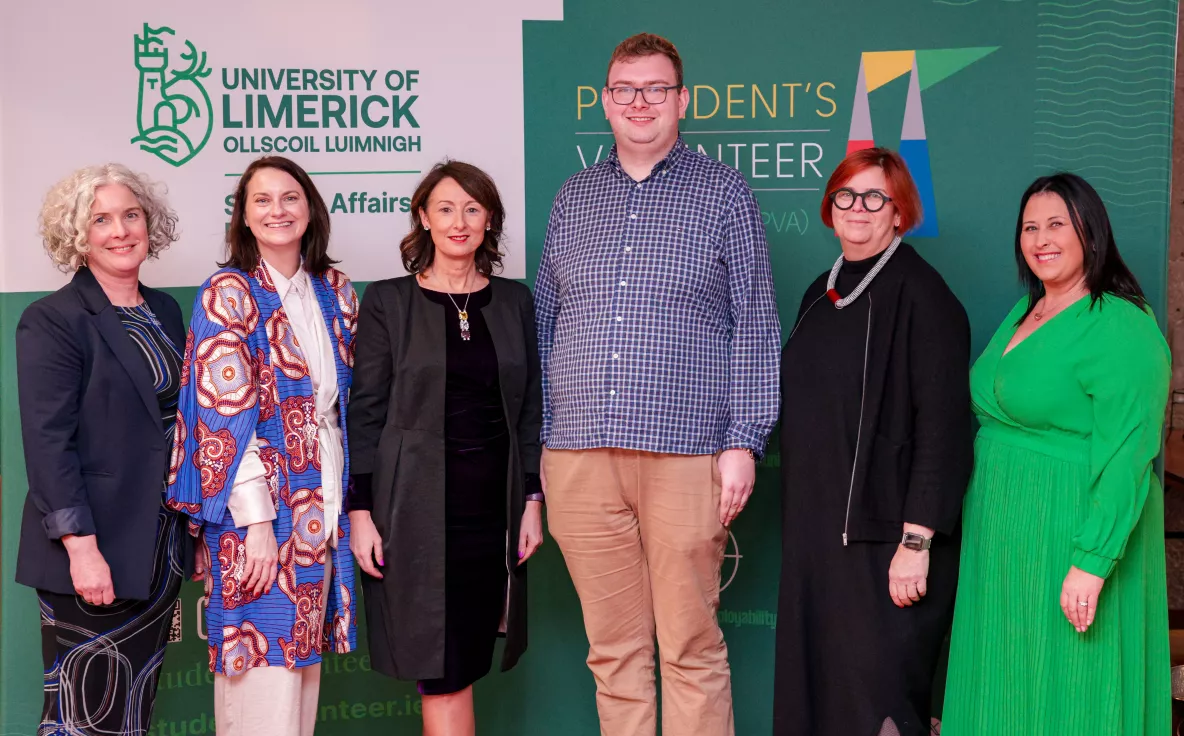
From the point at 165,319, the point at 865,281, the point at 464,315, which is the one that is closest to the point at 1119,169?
the point at 865,281

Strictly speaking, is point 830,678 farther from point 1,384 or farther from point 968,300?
point 1,384

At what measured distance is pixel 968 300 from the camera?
10.6 ft

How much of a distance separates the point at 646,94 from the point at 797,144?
0.93 metres

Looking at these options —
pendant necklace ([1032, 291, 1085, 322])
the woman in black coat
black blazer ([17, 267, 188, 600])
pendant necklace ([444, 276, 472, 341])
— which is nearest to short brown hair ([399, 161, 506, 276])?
the woman in black coat

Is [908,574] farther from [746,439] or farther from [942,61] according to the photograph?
[942,61]

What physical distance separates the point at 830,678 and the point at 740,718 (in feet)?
3.50

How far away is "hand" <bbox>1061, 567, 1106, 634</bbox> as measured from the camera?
2098 mm

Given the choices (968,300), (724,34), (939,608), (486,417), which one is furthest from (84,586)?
(968,300)

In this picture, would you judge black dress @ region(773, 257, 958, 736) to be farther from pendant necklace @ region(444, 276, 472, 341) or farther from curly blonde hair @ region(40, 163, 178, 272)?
curly blonde hair @ region(40, 163, 178, 272)

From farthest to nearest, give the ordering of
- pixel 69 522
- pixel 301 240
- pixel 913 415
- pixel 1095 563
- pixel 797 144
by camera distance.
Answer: pixel 797 144 → pixel 301 240 → pixel 913 415 → pixel 69 522 → pixel 1095 563

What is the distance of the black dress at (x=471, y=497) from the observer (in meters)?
2.45

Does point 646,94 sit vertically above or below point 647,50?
below

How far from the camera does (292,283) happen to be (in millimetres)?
2410

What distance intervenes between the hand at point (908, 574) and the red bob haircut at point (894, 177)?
794 mm
